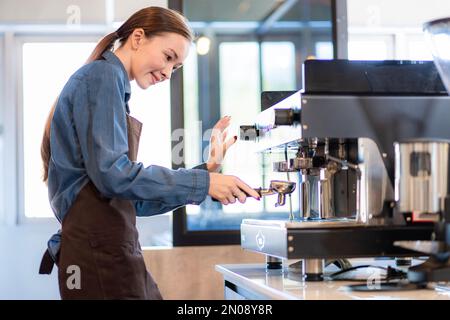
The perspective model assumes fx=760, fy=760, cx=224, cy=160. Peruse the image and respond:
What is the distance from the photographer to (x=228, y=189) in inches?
57.6

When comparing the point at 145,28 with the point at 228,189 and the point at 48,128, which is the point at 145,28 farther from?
the point at 228,189

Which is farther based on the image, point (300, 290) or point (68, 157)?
point (68, 157)

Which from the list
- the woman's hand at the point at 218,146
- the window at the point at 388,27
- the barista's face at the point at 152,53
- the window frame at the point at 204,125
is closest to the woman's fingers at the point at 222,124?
the woman's hand at the point at 218,146

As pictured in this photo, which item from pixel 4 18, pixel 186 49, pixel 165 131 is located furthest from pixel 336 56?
pixel 186 49

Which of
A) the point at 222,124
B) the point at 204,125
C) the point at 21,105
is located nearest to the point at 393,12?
the point at 204,125

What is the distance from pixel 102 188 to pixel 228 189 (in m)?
0.24

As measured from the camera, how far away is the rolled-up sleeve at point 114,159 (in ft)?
4.59

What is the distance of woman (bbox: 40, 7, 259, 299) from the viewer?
4.62 ft

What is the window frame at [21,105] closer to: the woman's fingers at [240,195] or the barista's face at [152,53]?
the barista's face at [152,53]

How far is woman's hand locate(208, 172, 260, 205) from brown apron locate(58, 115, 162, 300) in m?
0.18

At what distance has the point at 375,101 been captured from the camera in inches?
58.4

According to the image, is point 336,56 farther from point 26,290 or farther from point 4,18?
point 26,290

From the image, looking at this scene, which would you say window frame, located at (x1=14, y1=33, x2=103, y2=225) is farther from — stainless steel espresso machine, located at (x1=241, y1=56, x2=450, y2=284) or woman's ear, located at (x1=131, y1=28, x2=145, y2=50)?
stainless steel espresso machine, located at (x1=241, y1=56, x2=450, y2=284)

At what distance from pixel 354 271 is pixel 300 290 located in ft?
1.00
